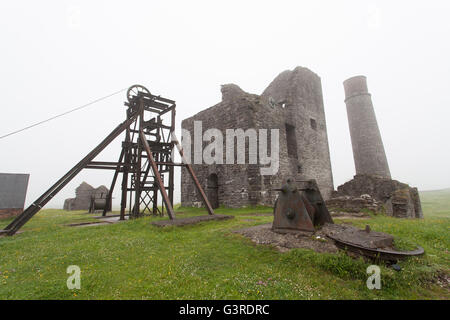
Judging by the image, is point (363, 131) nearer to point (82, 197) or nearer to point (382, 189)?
point (382, 189)

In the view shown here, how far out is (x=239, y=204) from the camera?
12.2 metres

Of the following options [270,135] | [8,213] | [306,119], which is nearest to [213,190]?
[270,135]

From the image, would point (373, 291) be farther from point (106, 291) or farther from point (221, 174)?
point (221, 174)

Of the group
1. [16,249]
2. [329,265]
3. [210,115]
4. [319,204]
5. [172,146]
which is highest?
[210,115]

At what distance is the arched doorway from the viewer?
45.6 ft

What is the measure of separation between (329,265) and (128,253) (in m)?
3.98

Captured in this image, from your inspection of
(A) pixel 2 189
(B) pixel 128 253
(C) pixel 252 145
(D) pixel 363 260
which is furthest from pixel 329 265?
(A) pixel 2 189

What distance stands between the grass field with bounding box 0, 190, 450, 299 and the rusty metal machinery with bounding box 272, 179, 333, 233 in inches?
44.8

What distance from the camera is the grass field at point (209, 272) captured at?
8.59ft
